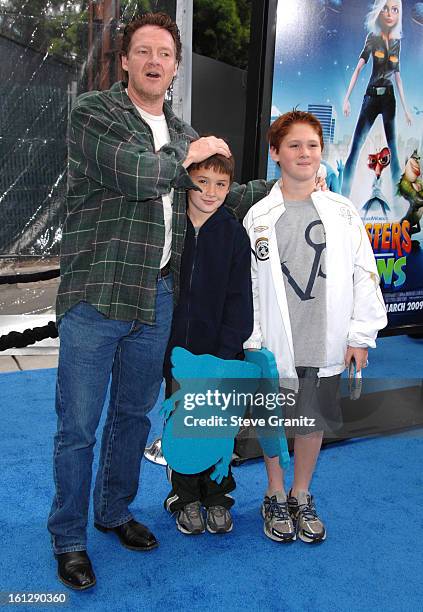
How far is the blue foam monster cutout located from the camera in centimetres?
206

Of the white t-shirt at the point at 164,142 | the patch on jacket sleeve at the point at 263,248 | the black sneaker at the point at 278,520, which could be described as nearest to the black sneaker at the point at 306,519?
the black sneaker at the point at 278,520

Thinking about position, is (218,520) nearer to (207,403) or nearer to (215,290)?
(207,403)

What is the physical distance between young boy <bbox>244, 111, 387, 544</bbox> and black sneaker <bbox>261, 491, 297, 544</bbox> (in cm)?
38

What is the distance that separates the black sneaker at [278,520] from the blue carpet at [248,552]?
3 centimetres

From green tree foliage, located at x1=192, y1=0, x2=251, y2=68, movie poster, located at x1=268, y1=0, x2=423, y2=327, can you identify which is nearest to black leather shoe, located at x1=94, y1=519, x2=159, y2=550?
movie poster, located at x1=268, y1=0, x2=423, y2=327

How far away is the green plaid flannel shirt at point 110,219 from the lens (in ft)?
5.96

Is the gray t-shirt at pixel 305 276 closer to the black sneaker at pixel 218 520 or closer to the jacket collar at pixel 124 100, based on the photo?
the jacket collar at pixel 124 100

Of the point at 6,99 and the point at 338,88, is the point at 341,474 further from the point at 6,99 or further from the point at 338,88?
the point at 6,99

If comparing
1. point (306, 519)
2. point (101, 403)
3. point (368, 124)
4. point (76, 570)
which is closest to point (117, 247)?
point (101, 403)

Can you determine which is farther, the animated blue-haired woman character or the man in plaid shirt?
the animated blue-haired woman character

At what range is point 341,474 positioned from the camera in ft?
9.59

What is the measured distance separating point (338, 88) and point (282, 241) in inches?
40.5

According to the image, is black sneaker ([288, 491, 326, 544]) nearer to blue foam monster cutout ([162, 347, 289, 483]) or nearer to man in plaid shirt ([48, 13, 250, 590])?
blue foam monster cutout ([162, 347, 289, 483])

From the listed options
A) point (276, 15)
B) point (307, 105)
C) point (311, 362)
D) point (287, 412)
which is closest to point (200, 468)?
point (287, 412)
